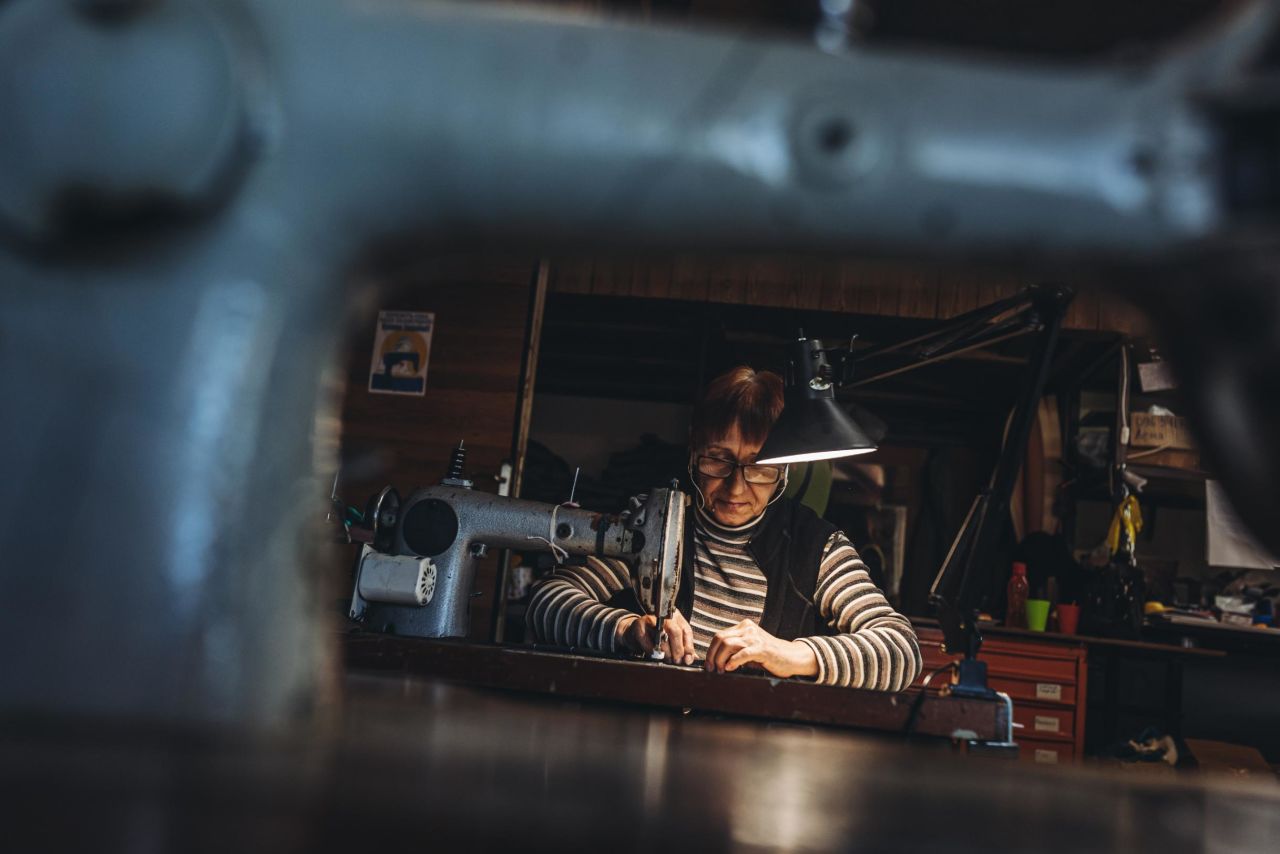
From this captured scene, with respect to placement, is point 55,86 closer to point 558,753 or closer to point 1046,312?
point 558,753

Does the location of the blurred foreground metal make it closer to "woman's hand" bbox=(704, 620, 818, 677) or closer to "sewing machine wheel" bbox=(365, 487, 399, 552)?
"sewing machine wheel" bbox=(365, 487, 399, 552)

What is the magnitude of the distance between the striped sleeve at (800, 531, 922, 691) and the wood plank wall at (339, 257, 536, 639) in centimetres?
174

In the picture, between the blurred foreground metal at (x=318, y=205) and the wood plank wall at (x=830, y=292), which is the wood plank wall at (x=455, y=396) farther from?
the blurred foreground metal at (x=318, y=205)

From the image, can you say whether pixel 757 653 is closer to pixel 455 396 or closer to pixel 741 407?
pixel 741 407

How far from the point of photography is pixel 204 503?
0.39 meters

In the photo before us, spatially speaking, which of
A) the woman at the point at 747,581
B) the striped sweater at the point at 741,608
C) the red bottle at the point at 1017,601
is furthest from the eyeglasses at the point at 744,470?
the red bottle at the point at 1017,601

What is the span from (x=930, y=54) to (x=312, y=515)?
0.35 metres

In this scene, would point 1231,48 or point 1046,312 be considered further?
point 1046,312

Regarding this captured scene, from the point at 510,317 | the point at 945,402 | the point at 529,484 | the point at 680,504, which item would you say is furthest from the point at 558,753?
the point at 945,402

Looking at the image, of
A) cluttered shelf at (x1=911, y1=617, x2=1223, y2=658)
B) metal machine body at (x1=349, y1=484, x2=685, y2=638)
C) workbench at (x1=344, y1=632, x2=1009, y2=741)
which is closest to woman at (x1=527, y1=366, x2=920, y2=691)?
metal machine body at (x1=349, y1=484, x2=685, y2=638)

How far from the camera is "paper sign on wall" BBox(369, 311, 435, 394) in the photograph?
13.8 feet

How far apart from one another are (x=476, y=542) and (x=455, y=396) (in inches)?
89.7

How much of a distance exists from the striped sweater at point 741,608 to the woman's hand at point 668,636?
5 centimetres

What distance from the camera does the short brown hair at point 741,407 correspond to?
2719 millimetres
